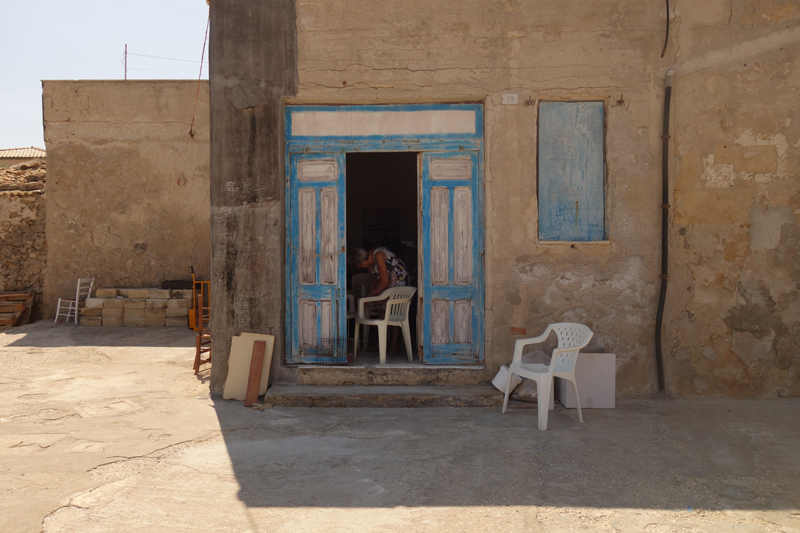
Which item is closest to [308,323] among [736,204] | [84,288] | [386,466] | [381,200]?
[386,466]

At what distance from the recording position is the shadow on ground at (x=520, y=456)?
143 inches

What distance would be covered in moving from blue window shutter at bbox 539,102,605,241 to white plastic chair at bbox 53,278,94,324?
9.92 m

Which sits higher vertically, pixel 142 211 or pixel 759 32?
pixel 759 32

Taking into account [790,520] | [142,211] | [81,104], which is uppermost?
[81,104]

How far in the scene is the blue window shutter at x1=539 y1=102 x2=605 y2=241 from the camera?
19.9 ft

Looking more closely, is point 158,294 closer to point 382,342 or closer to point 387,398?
point 382,342

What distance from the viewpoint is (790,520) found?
3.32m

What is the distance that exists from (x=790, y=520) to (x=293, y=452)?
124 inches

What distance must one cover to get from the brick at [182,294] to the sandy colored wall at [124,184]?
0.75m

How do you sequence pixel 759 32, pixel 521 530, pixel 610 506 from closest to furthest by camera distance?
pixel 521 530, pixel 610 506, pixel 759 32

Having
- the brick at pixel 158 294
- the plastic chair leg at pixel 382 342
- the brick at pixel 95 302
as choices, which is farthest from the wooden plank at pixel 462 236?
the brick at pixel 95 302

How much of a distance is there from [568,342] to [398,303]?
1907mm

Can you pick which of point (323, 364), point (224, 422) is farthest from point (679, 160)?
point (224, 422)

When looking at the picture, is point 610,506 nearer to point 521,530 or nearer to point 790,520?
point 521,530
